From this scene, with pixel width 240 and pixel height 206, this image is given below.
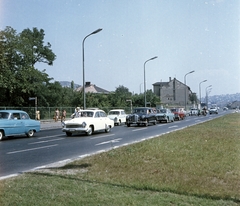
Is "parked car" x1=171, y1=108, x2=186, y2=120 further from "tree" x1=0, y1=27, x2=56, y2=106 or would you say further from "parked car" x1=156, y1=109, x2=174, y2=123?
"tree" x1=0, y1=27, x2=56, y2=106

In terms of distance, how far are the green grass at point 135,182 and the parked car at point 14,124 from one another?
30.0 feet

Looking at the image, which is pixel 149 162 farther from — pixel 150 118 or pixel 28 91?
pixel 28 91

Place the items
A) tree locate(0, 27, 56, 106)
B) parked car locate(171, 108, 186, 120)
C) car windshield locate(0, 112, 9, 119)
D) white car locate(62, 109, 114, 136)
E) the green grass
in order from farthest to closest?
tree locate(0, 27, 56, 106) → parked car locate(171, 108, 186, 120) → white car locate(62, 109, 114, 136) → car windshield locate(0, 112, 9, 119) → the green grass

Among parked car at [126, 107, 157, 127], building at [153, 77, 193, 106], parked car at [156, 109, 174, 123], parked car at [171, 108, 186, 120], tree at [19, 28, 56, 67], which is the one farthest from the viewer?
building at [153, 77, 193, 106]

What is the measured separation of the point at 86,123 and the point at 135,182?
13.3m

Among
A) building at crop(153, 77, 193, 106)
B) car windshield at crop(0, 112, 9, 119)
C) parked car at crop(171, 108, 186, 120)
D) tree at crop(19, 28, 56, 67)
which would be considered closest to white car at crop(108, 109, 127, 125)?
parked car at crop(171, 108, 186, 120)

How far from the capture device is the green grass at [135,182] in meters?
5.46

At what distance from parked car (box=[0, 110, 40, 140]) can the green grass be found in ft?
30.0

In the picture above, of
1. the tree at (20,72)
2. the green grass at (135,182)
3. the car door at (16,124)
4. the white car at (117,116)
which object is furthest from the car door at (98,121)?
the tree at (20,72)

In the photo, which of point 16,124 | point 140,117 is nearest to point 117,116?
point 140,117

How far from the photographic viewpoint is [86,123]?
1973cm

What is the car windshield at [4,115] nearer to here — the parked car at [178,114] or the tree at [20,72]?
the parked car at [178,114]

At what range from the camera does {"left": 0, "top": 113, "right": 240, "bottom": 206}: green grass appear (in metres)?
5.46

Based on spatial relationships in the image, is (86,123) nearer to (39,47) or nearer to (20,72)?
(20,72)
